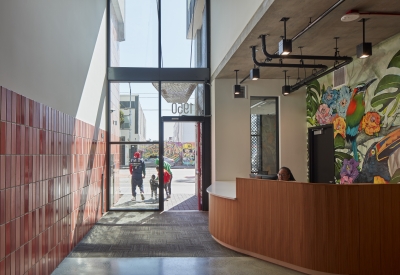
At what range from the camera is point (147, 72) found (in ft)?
30.2

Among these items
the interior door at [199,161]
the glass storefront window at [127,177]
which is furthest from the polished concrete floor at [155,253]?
the interior door at [199,161]

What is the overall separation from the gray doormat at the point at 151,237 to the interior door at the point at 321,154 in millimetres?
2456

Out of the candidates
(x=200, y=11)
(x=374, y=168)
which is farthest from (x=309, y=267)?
(x=200, y=11)

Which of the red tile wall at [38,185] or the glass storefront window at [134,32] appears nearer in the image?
the red tile wall at [38,185]

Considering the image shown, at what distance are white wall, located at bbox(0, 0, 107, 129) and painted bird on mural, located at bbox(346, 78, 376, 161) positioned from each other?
173 inches

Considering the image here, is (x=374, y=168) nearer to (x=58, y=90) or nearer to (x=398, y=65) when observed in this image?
(x=398, y=65)

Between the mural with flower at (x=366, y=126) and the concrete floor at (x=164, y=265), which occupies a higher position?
the mural with flower at (x=366, y=126)

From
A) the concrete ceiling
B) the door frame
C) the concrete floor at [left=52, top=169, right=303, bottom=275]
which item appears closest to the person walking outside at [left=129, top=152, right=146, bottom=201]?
the door frame

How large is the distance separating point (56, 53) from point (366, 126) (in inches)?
179

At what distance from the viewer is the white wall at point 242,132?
8.34 metres

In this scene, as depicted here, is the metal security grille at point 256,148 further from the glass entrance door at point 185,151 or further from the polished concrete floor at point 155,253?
the polished concrete floor at point 155,253

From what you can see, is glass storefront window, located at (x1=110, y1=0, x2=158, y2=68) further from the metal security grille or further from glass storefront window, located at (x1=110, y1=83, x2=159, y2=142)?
the metal security grille

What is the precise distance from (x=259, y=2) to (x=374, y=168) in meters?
3.01

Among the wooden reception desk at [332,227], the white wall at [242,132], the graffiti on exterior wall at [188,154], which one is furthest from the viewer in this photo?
the graffiti on exterior wall at [188,154]
